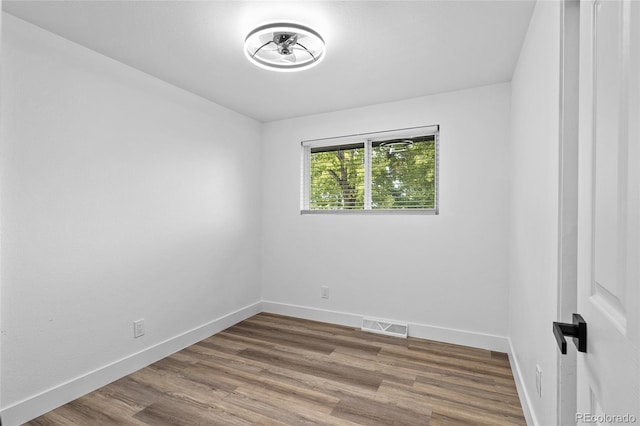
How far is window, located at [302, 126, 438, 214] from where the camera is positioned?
3178mm

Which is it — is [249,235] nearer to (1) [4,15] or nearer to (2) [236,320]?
(2) [236,320]

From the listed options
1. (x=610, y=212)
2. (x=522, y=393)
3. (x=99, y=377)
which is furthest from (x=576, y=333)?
(x=99, y=377)

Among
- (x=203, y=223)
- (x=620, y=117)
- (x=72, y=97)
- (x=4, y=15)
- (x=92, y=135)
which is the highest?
(x=4, y=15)

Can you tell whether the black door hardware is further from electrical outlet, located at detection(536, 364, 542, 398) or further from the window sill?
the window sill

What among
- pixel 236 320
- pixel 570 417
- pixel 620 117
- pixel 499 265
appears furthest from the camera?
pixel 236 320

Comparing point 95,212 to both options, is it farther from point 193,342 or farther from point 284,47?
point 284,47

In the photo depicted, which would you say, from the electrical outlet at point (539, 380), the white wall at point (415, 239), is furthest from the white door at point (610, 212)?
the white wall at point (415, 239)

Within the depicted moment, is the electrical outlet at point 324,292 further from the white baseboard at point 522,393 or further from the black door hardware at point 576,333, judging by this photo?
the black door hardware at point 576,333

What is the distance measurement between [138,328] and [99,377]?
15.4 inches

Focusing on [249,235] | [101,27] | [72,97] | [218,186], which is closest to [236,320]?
[249,235]

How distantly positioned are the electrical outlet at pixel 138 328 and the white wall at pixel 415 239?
159 cm

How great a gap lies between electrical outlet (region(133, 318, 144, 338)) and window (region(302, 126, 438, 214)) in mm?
1935

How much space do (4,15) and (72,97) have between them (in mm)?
496

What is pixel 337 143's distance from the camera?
3.59 metres
